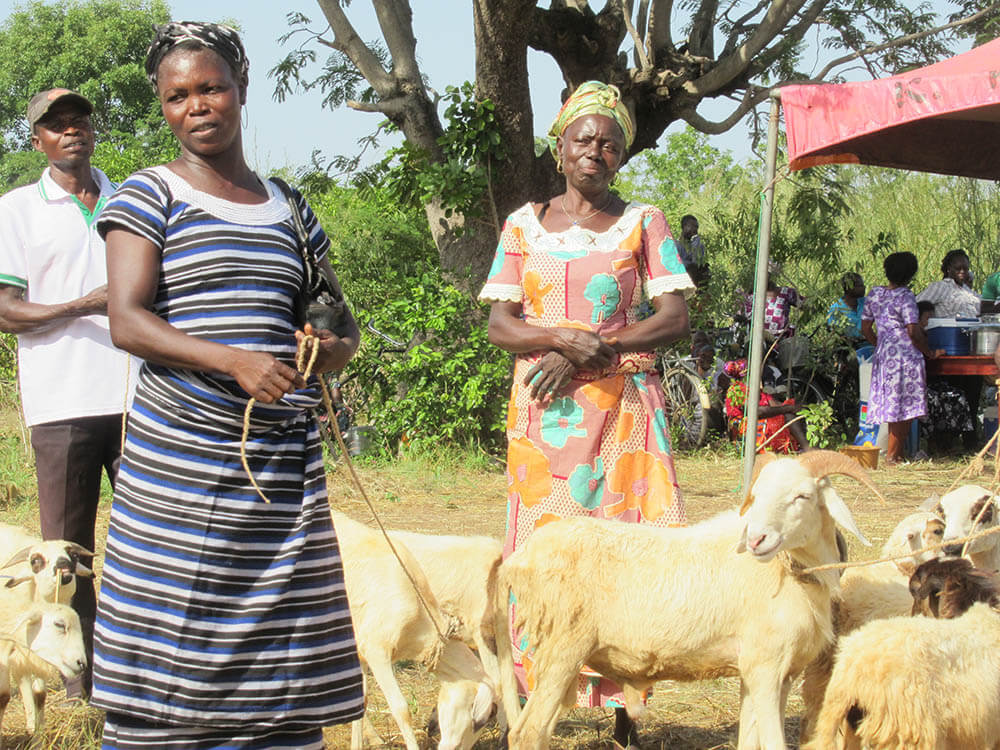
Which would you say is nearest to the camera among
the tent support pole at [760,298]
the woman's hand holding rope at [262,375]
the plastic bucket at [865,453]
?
the woman's hand holding rope at [262,375]

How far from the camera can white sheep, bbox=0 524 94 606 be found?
3.94 meters

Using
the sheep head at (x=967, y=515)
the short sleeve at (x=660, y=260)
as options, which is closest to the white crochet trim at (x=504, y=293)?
the short sleeve at (x=660, y=260)

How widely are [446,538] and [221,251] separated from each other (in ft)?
7.01

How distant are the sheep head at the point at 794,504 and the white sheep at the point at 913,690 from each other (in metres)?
0.34

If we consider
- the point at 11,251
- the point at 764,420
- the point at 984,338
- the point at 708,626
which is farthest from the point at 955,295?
the point at 11,251

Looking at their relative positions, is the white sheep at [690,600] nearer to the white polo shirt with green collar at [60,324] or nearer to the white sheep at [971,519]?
the white sheep at [971,519]

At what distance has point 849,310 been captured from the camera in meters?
12.3

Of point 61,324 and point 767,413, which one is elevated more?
point 61,324

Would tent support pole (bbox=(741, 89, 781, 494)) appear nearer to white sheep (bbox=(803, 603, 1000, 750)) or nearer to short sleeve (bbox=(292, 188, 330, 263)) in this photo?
white sheep (bbox=(803, 603, 1000, 750))

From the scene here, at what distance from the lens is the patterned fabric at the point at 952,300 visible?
1172cm

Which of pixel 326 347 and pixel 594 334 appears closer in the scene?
pixel 326 347

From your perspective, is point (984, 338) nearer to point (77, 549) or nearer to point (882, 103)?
point (882, 103)

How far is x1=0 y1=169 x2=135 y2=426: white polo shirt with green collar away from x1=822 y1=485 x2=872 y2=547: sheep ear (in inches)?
96.8

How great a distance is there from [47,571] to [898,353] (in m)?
8.94
